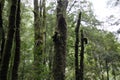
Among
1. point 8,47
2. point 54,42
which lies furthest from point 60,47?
point 8,47

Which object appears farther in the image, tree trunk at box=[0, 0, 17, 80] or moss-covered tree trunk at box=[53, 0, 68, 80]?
moss-covered tree trunk at box=[53, 0, 68, 80]

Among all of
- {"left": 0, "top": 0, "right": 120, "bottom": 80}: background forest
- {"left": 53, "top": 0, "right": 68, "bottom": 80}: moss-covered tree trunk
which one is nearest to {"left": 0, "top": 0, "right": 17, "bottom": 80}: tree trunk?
{"left": 0, "top": 0, "right": 120, "bottom": 80}: background forest

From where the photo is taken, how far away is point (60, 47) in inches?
389

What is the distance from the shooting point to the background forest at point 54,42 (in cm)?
691

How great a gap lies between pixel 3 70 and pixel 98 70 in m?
24.9

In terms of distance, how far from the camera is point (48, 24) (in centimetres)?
2645

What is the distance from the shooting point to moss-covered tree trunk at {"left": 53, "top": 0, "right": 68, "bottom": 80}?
9.67 m

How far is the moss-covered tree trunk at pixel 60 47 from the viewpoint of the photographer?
31.7ft

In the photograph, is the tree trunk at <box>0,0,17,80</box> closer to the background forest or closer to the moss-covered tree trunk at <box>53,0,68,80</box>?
the background forest

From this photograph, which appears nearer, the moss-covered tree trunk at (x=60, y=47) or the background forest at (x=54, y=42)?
the background forest at (x=54, y=42)

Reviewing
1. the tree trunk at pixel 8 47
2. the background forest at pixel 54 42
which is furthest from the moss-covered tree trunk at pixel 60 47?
the tree trunk at pixel 8 47

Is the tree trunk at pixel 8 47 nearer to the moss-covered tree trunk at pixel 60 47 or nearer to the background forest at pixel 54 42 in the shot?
the background forest at pixel 54 42

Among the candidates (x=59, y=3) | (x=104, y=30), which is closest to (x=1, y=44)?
(x=59, y=3)

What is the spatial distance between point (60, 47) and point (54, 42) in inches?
13.8
